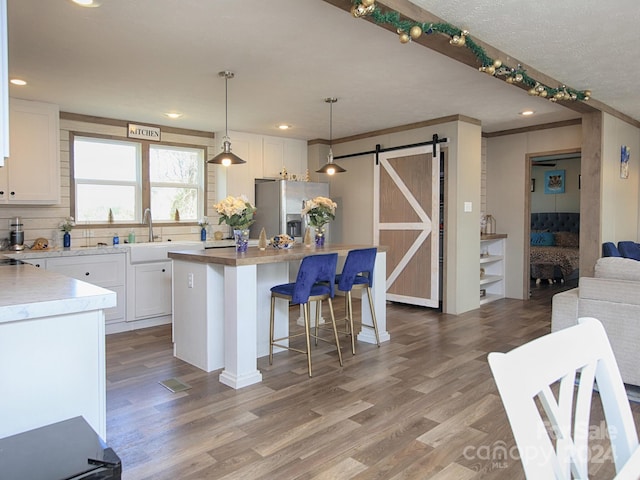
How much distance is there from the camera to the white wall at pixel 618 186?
498 centimetres

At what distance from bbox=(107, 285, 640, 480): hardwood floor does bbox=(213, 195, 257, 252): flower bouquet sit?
42.3 inches

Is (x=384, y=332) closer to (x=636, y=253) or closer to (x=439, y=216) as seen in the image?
(x=439, y=216)

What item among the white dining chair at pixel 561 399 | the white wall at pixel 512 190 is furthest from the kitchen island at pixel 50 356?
the white wall at pixel 512 190

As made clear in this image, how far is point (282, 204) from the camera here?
6195mm

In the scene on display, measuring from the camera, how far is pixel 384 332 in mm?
4527

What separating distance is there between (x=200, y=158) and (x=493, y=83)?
154 inches

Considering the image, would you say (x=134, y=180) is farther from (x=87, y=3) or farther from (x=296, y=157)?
(x=87, y=3)

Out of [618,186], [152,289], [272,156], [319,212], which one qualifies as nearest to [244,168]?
[272,156]

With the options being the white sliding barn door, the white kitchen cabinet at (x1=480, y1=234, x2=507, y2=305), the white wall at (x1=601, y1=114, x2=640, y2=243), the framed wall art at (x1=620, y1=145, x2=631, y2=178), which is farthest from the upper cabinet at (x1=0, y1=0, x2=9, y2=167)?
the white kitchen cabinet at (x1=480, y1=234, x2=507, y2=305)

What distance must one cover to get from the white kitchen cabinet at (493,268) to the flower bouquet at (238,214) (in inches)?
160

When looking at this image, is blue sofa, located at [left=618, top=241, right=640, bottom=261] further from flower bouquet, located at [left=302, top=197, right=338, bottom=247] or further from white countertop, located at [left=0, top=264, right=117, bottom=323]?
white countertop, located at [left=0, top=264, right=117, bottom=323]

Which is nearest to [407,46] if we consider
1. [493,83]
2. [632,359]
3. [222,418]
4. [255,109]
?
[493,83]

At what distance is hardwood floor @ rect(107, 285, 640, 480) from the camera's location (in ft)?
7.35

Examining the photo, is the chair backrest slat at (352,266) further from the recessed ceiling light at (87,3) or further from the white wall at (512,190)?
the white wall at (512,190)
